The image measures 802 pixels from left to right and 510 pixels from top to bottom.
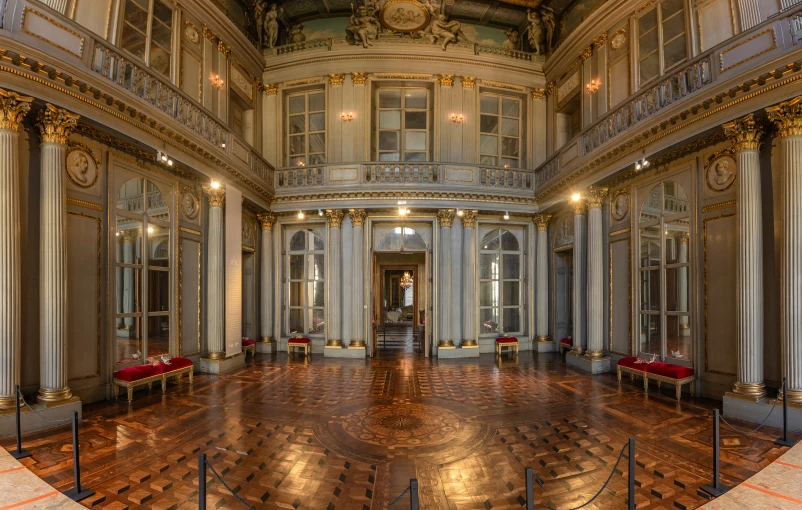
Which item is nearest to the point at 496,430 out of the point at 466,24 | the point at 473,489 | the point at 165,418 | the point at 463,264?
the point at 473,489

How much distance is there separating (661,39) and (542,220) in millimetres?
4981

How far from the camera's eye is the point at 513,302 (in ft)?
37.1

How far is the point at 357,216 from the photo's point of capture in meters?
10.6

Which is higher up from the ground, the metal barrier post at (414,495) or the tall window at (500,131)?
the tall window at (500,131)

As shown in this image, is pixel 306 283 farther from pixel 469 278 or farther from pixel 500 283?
pixel 500 283

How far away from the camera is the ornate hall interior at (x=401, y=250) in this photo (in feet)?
13.7

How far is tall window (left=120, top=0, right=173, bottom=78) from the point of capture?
6887mm

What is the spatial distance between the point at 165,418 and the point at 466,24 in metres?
12.7

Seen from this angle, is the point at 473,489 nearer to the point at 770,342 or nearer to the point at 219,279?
the point at 770,342

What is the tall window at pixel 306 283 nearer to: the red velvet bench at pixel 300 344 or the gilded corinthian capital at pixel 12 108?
the red velvet bench at pixel 300 344

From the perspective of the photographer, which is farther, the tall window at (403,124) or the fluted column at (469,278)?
the tall window at (403,124)

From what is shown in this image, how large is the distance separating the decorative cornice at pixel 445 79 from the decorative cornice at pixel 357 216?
4398 mm

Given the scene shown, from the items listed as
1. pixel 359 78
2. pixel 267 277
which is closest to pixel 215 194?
pixel 267 277

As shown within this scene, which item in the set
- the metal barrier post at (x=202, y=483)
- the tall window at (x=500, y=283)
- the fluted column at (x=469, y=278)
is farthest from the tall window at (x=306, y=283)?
the metal barrier post at (x=202, y=483)
